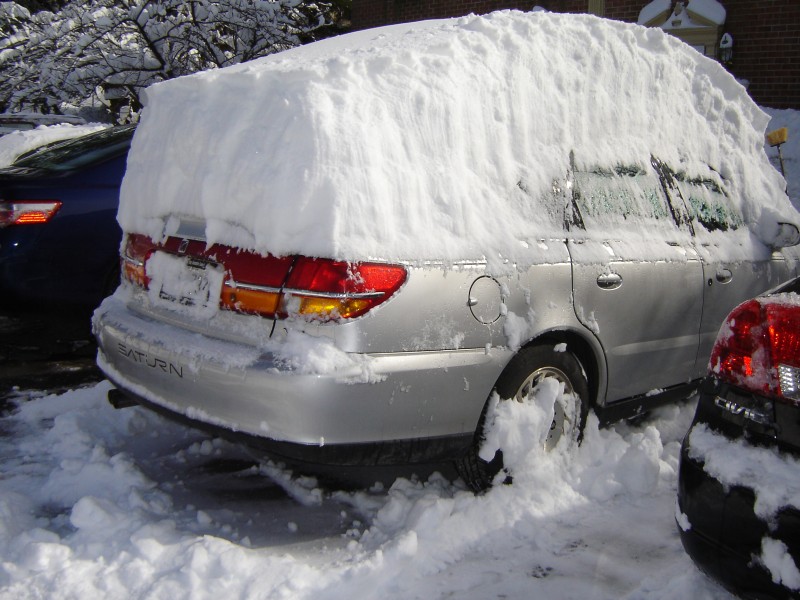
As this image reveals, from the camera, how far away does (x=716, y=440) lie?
7.74 ft

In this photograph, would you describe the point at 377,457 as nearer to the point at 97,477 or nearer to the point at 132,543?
the point at 132,543

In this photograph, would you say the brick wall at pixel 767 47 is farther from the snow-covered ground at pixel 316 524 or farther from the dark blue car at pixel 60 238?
the dark blue car at pixel 60 238

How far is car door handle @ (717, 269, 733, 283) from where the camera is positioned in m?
4.11

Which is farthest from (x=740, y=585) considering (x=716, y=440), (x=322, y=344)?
(x=322, y=344)

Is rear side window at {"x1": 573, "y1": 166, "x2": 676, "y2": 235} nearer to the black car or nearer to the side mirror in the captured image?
the side mirror

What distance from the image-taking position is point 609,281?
11.4 ft

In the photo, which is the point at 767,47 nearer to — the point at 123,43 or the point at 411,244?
the point at 123,43

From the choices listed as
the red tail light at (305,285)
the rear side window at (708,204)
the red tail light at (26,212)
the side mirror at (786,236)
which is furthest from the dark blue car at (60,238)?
the side mirror at (786,236)

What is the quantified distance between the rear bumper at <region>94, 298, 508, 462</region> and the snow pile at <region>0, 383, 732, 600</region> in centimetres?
34

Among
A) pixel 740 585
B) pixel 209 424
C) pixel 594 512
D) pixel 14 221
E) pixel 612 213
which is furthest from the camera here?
pixel 14 221

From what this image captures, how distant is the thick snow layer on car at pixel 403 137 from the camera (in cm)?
280

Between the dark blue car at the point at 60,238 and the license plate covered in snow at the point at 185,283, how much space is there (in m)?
1.69

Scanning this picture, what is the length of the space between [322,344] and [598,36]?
7.01ft

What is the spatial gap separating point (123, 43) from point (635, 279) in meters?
10.1
